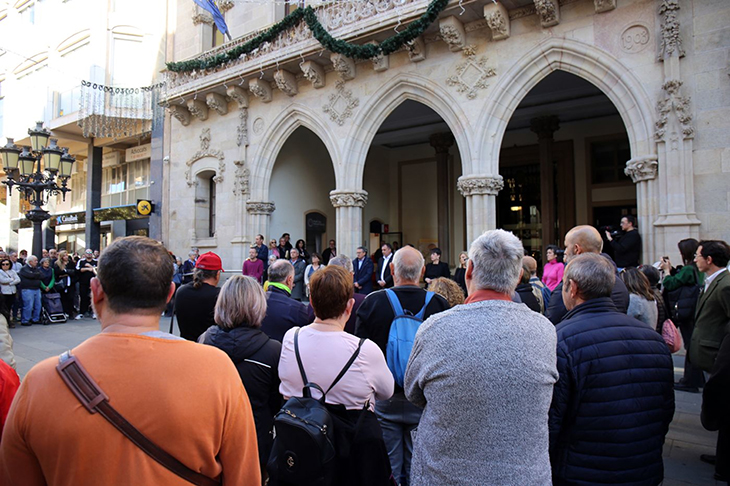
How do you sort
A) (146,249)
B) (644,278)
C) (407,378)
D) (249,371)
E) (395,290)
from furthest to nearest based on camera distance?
(644,278), (395,290), (249,371), (407,378), (146,249)

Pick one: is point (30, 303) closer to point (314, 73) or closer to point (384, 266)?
point (384, 266)

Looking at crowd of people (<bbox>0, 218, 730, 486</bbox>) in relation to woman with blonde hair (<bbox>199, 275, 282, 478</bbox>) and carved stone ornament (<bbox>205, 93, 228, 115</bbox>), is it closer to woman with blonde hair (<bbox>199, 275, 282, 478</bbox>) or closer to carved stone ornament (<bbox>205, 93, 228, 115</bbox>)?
woman with blonde hair (<bbox>199, 275, 282, 478</bbox>)

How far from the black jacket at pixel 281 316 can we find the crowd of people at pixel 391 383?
0.05 feet

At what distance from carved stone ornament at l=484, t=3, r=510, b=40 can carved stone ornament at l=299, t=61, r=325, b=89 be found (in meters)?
4.56

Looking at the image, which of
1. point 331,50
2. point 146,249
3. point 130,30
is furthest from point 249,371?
point 130,30

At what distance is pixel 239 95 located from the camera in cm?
1378

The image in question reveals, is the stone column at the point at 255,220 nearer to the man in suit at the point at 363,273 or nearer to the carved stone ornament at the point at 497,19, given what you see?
the man in suit at the point at 363,273

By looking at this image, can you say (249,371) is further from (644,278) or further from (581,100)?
(581,100)

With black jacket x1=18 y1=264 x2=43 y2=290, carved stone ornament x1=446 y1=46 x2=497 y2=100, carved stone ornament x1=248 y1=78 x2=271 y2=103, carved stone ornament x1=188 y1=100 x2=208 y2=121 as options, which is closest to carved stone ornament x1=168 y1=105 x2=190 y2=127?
carved stone ornament x1=188 y1=100 x2=208 y2=121

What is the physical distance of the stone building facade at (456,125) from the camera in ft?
26.1

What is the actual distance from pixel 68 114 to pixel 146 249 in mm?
20836

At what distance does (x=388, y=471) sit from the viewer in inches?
85.4

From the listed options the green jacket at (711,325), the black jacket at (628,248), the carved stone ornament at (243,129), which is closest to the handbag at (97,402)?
the green jacket at (711,325)

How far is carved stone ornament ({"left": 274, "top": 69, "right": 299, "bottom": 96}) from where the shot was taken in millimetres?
12576
